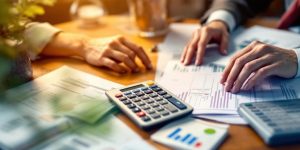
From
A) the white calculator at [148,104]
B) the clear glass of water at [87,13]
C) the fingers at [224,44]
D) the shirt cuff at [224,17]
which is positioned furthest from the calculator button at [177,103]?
the clear glass of water at [87,13]

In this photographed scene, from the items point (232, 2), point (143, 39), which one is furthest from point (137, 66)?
point (232, 2)

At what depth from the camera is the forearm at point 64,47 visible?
98cm

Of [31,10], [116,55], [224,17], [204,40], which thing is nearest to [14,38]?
[31,10]

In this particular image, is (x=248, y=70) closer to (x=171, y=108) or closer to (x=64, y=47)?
(x=171, y=108)

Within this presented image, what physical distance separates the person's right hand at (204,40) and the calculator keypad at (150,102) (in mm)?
235

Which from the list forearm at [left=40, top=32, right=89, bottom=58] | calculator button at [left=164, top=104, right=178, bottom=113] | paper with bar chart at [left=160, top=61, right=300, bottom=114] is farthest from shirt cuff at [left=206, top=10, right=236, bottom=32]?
calculator button at [left=164, top=104, right=178, bottom=113]

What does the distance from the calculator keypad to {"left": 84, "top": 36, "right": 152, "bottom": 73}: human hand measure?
0.56 feet

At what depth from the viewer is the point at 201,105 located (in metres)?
0.70

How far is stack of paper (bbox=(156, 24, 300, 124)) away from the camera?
0.69 meters

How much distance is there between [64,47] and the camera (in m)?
0.98

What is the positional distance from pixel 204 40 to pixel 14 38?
507 millimetres

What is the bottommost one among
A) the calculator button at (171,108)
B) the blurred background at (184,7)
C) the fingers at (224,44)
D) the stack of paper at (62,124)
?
the blurred background at (184,7)

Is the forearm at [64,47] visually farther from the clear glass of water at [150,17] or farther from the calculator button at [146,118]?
the calculator button at [146,118]

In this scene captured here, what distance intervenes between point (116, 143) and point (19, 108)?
0.60 feet
